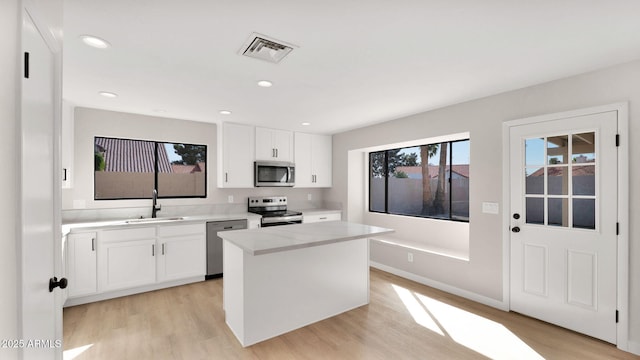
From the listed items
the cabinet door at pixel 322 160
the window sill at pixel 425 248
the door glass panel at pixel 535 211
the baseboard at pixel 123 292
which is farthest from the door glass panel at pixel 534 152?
the baseboard at pixel 123 292

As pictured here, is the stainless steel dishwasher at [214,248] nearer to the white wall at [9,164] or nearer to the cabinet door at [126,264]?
the cabinet door at [126,264]

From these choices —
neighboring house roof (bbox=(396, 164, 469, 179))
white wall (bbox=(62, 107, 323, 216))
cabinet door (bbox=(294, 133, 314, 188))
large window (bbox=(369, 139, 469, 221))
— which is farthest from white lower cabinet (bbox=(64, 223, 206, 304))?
neighboring house roof (bbox=(396, 164, 469, 179))

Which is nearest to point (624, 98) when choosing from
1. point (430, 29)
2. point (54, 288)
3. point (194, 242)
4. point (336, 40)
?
point (430, 29)

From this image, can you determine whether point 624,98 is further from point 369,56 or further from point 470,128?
point 369,56

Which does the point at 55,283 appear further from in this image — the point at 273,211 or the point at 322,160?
the point at 322,160

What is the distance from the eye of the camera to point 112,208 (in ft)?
12.9

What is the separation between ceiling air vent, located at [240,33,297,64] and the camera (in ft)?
6.40

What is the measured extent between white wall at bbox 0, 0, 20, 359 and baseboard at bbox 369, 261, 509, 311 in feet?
12.2

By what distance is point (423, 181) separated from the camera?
4.62 m

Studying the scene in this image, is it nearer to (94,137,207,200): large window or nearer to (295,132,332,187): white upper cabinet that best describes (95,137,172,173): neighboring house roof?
(94,137,207,200): large window

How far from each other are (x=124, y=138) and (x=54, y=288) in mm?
3250

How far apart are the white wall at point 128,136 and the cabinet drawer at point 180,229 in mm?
623

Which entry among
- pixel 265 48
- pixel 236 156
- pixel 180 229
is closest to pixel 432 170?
pixel 236 156

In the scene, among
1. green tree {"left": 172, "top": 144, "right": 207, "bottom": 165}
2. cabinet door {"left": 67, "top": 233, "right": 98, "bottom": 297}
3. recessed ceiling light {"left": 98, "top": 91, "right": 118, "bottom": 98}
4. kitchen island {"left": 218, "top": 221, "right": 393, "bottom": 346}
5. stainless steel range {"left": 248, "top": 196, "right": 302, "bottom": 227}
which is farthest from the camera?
stainless steel range {"left": 248, "top": 196, "right": 302, "bottom": 227}
